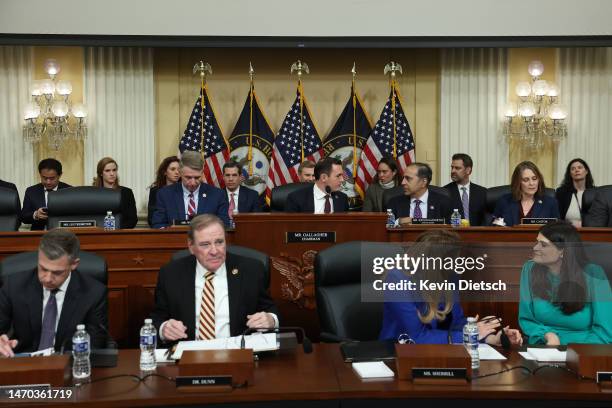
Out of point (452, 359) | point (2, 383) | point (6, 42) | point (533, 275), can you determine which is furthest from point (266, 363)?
point (6, 42)

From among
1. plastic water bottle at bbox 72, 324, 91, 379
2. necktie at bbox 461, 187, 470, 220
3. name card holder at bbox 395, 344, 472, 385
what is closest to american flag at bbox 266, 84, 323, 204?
necktie at bbox 461, 187, 470, 220

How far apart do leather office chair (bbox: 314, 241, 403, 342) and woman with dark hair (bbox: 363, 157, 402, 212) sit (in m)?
3.14

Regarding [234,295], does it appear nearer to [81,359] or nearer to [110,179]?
[81,359]

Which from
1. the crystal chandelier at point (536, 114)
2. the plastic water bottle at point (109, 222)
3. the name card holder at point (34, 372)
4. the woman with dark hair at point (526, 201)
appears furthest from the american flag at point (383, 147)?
the name card holder at point (34, 372)

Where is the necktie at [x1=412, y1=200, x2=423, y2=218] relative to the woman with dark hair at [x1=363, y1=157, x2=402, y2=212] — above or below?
below

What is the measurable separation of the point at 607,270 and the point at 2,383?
111 inches

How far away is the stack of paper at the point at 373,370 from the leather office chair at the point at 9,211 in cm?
377

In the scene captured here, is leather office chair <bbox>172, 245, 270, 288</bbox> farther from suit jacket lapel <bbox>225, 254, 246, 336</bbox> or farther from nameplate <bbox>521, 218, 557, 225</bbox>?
nameplate <bbox>521, 218, 557, 225</bbox>

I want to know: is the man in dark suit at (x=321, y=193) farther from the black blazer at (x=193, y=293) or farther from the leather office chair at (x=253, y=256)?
the black blazer at (x=193, y=293)

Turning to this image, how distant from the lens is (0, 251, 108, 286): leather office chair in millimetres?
3604

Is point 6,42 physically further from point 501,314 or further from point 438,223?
point 501,314

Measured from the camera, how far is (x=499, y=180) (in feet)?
27.7

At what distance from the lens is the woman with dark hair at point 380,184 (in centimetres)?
715

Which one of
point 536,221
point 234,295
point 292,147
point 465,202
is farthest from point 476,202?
point 234,295
